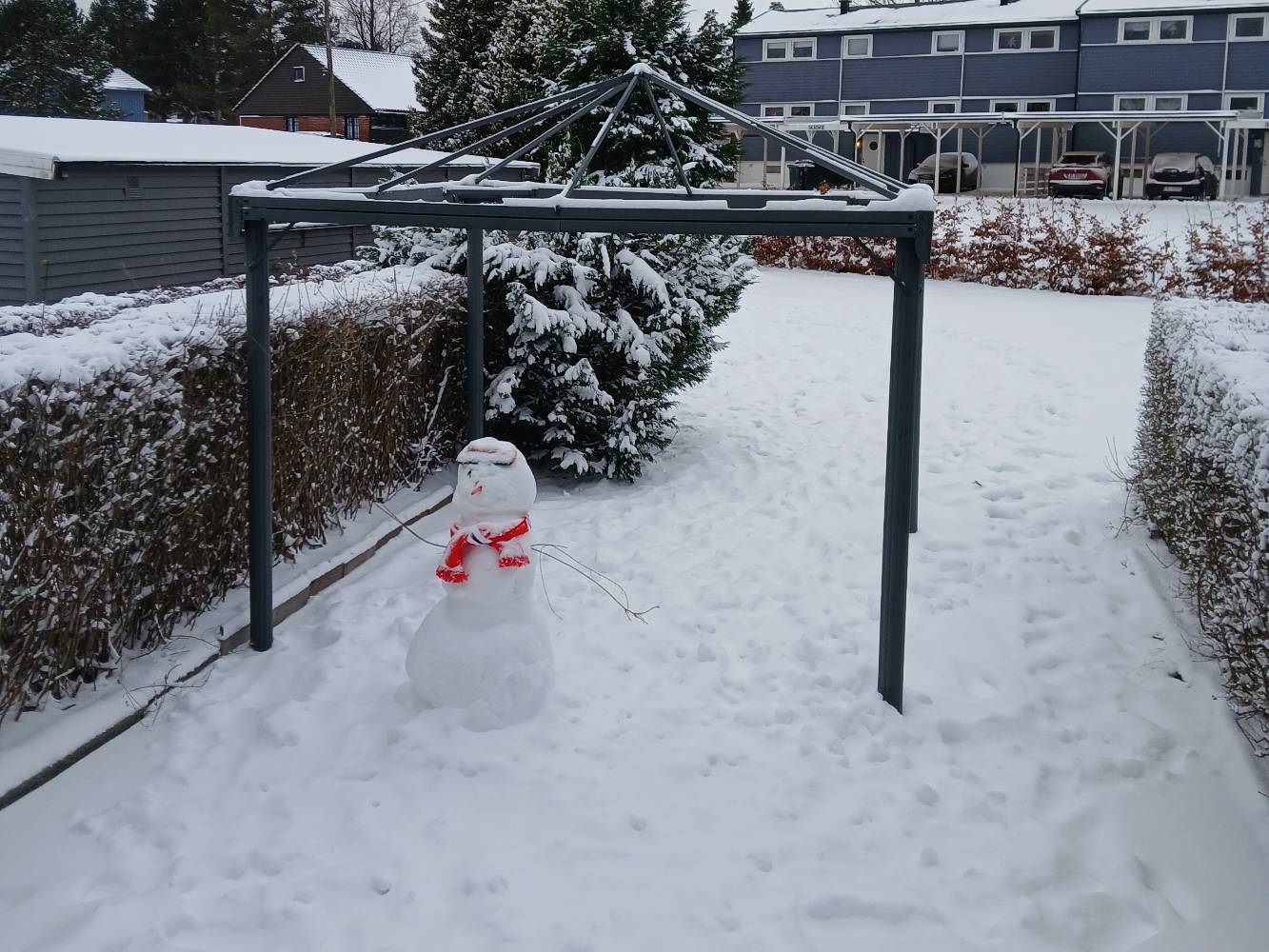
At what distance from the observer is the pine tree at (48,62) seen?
33.1m

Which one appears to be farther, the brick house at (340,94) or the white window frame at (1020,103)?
the brick house at (340,94)

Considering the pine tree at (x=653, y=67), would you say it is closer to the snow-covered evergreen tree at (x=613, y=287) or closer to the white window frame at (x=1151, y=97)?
the snow-covered evergreen tree at (x=613, y=287)

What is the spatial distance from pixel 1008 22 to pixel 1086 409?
107 feet

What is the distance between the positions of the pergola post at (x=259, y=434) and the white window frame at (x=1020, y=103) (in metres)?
38.2

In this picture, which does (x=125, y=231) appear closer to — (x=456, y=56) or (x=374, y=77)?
(x=456, y=56)

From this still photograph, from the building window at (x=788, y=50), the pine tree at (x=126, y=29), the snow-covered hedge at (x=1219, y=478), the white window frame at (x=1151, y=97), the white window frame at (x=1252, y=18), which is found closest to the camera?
the snow-covered hedge at (x=1219, y=478)

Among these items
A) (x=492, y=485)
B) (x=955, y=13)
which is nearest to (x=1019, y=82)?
(x=955, y=13)

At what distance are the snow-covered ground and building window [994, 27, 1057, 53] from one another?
3594 centimetres

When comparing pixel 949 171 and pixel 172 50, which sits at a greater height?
pixel 172 50

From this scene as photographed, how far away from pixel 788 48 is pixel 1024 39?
8.13 meters

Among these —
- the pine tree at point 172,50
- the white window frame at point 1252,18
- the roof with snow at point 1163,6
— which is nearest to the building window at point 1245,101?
the white window frame at point 1252,18

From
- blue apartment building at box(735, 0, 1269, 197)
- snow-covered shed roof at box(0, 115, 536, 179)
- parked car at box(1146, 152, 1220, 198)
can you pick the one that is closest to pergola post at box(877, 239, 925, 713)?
snow-covered shed roof at box(0, 115, 536, 179)

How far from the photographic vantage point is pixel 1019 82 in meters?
38.8

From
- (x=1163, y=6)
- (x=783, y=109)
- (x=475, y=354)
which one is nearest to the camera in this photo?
(x=475, y=354)
